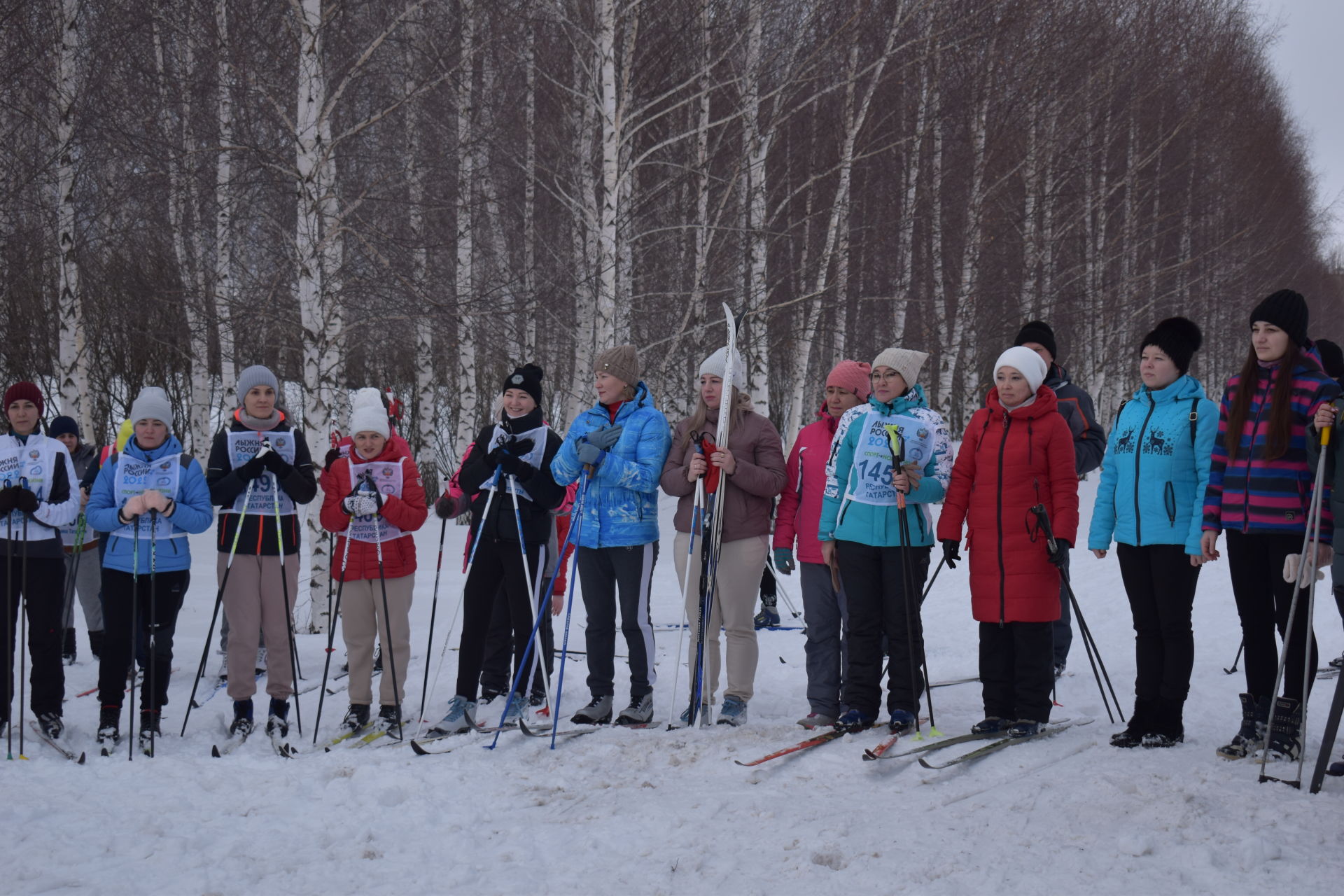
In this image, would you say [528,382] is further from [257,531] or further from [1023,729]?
[1023,729]

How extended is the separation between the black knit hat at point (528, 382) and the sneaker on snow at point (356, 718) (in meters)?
1.70

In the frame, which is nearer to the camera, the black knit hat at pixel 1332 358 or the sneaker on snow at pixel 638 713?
the sneaker on snow at pixel 638 713

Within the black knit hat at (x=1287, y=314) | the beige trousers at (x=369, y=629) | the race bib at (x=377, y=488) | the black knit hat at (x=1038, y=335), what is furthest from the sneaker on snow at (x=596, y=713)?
the black knit hat at (x=1287, y=314)

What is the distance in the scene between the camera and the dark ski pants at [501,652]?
5.55 m

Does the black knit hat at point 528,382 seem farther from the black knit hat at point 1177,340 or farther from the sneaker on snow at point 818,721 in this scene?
the black knit hat at point 1177,340

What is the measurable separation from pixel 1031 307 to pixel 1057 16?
424 centimetres

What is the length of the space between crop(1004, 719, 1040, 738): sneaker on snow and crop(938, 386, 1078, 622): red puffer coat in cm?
44

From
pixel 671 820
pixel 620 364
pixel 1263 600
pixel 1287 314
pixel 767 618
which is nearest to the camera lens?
pixel 671 820

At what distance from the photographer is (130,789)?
423 centimetres

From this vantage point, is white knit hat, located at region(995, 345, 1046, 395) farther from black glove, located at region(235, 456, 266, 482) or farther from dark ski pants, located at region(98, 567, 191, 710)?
dark ski pants, located at region(98, 567, 191, 710)

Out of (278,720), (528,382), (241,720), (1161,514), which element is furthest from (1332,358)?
(241,720)

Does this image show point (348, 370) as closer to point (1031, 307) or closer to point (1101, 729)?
point (1031, 307)

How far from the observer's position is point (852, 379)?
5.26 metres

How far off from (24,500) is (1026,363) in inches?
176
